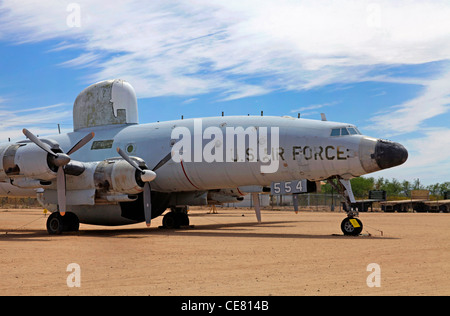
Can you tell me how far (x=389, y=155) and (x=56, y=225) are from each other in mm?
13499

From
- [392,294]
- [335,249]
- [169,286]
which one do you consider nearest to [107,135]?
[335,249]

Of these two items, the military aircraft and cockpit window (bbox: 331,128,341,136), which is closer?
the military aircraft

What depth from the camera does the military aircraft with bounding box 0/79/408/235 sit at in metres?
20.1

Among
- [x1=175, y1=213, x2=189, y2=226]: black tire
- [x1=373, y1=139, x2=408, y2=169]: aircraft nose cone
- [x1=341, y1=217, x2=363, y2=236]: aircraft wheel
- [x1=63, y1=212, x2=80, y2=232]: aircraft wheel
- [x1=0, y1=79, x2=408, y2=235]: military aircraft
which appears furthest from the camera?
[x1=175, y1=213, x2=189, y2=226]: black tire

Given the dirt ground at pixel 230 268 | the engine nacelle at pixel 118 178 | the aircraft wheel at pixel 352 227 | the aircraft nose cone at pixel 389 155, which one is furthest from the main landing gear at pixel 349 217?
the engine nacelle at pixel 118 178

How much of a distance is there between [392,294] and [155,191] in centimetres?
1808

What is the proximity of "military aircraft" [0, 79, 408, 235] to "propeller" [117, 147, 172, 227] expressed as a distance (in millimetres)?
42

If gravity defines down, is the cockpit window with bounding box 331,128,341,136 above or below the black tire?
above

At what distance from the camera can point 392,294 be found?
304 inches

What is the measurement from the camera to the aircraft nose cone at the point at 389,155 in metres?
19.0

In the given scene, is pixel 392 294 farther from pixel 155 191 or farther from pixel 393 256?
pixel 155 191

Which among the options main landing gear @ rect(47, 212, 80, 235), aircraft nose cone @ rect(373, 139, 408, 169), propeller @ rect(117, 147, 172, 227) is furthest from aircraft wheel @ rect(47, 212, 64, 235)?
aircraft nose cone @ rect(373, 139, 408, 169)

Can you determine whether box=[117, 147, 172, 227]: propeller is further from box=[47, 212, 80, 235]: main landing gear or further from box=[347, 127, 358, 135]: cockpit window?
box=[347, 127, 358, 135]: cockpit window

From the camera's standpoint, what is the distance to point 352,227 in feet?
63.9
